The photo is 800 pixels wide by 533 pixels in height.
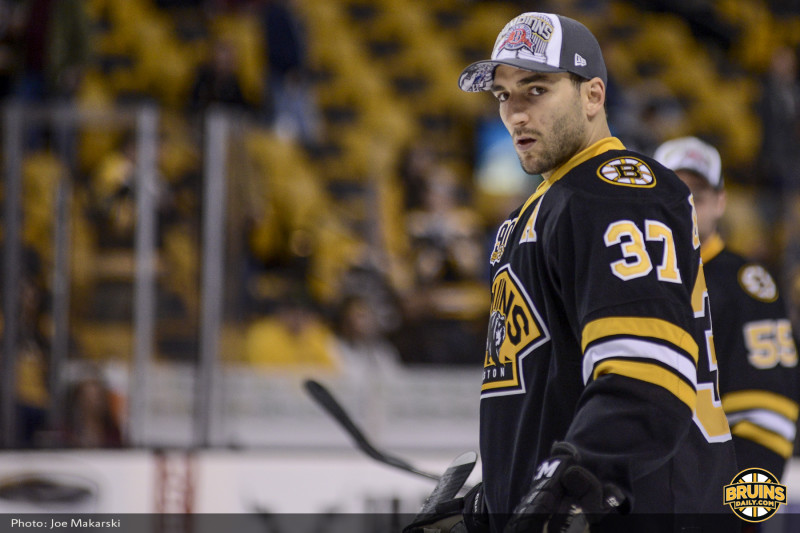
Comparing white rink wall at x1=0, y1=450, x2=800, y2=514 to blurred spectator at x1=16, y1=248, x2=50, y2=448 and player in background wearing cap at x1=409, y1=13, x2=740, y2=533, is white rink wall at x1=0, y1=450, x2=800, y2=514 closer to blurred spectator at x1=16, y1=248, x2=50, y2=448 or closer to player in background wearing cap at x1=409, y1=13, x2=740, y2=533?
blurred spectator at x1=16, y1=248, x2=50, y2=448

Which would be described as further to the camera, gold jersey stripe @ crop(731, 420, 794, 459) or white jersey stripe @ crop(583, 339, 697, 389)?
gold jersey stripe @ crop(731, 420, 794, 459)

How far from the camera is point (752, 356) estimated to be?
103 inches

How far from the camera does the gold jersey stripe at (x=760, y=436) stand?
2.57 meters

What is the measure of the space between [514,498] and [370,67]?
830cm

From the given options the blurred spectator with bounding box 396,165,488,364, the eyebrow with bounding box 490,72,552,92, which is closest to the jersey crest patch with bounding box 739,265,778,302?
the eyebrow with bounding box 490,72,552,92

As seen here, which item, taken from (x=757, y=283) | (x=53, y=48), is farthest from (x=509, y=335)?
(x=53, y=48)

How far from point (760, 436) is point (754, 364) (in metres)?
0.17

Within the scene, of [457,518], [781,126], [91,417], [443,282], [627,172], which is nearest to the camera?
[627,172]

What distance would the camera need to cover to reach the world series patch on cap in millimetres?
1795

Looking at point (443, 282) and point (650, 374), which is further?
point (443, 282)

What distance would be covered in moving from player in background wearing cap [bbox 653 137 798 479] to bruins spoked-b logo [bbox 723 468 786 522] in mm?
269

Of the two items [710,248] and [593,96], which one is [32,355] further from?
[593,96]

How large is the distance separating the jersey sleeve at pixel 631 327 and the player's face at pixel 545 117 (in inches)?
7.1

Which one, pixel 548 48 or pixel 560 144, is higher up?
pixel 548 48
